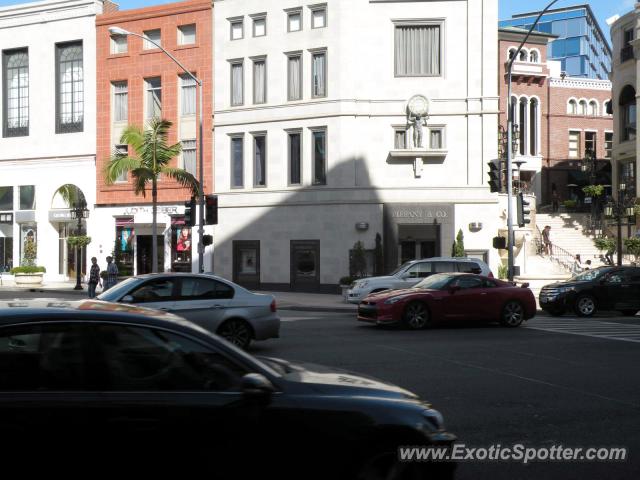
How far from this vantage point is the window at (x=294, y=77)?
34.1 m

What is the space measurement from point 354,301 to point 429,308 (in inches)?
232

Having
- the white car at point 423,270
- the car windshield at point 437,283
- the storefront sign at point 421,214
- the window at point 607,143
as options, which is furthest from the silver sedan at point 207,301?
the window at point 607,143

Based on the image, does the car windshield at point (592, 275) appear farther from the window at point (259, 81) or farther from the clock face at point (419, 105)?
the window at point (259, 81)

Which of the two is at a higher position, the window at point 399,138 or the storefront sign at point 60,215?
the window at point 399,138

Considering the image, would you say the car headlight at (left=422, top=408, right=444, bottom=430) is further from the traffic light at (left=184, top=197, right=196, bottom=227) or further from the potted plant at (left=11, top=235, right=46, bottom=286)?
the potted plant at (left=11, top=235, right=46, bottom=286)

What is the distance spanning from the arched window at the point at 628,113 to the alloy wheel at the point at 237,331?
4139cm

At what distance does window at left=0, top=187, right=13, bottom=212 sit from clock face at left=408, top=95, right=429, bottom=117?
79.5 feet

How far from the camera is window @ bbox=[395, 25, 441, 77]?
32969mm

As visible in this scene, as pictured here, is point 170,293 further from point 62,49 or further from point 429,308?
point 62,49

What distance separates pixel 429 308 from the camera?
1767 cm

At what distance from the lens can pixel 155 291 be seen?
12.7 metres

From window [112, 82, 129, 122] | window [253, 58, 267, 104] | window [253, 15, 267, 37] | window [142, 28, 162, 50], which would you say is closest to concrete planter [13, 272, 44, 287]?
window [112, 82, 129, 122]

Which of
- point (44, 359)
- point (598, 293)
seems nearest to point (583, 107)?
point (598, 293)

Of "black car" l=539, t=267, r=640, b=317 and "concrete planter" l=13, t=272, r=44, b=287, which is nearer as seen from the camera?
"black car" l=539, t=267, r=640, b=317
